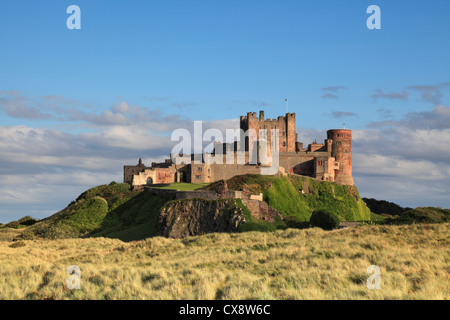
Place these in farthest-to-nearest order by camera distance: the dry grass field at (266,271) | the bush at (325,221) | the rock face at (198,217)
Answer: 1. the rock face at (198,217)
2. the bush at (325,221)
3. the dry grass field at (266,271)

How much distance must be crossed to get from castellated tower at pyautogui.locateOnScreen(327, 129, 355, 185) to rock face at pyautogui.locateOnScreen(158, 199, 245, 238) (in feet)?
150

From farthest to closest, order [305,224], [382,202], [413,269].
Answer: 1. [382,202]
2. [305,224]
3. [413,269]

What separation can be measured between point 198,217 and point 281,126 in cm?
4983

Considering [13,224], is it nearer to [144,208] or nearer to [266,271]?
[144,208]

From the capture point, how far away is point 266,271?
82.2ft

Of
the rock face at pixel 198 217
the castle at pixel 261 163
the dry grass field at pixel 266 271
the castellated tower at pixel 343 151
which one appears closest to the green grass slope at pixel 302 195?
the castellated tower at pixel 343 151

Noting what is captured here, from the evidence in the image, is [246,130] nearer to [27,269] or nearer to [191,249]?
[191,249]

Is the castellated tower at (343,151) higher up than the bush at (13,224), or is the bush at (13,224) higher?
the castellated tower at (343,151)

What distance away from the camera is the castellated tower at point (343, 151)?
97.1 m

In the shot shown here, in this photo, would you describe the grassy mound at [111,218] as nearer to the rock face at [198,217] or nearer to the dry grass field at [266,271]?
the rock face at [198,217]

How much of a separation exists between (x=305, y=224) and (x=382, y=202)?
66.7 metres

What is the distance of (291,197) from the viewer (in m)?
74.8
